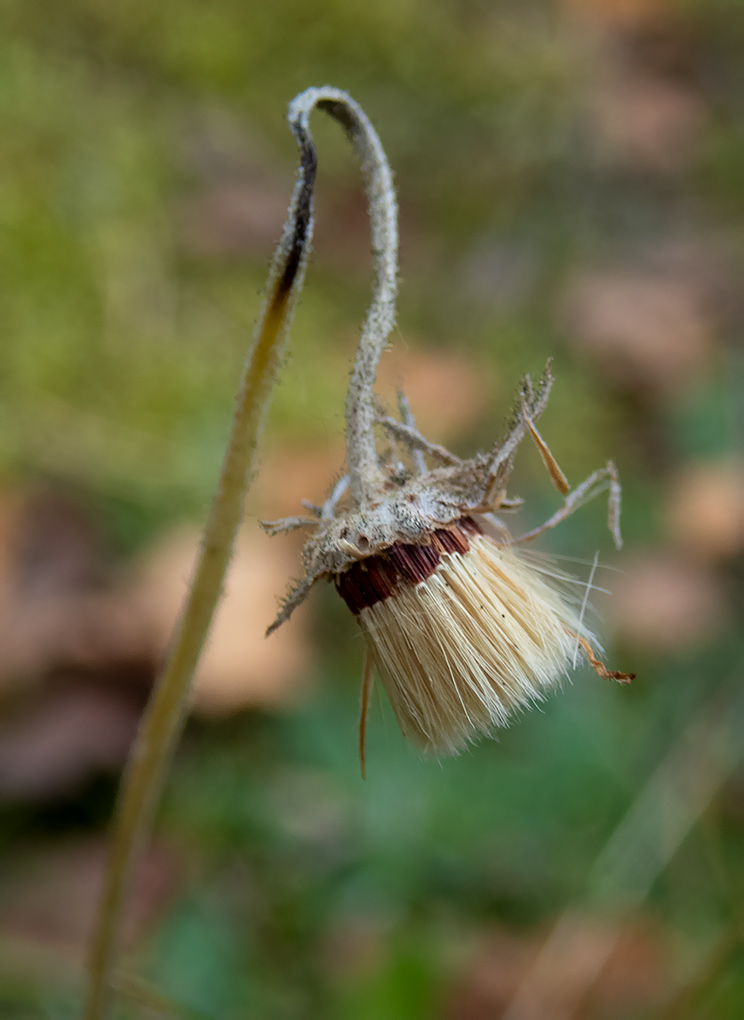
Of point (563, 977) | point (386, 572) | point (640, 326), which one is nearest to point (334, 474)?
point (386, 572)

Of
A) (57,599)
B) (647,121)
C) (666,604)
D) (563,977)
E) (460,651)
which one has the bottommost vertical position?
(563,977)

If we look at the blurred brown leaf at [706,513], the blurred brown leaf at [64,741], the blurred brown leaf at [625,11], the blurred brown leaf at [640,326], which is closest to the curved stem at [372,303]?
the blurred brown leaf at [64,741]

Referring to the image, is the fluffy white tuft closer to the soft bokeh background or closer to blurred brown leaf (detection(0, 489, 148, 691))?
the soft bokeh background

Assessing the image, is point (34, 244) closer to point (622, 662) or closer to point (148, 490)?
point (148, 490)

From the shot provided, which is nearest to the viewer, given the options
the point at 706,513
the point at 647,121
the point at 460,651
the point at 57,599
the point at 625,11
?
the point at 460,651

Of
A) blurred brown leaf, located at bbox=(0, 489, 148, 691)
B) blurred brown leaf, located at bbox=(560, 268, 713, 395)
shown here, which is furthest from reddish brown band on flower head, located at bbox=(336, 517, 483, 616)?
blurred brown leaf, located at bbox=(560, 268, 713, 395)

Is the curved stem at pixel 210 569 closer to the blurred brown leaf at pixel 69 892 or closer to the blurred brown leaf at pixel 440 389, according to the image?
the blurred brown leaf at pixel 69 892

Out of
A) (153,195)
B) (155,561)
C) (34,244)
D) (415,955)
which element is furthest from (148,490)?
(415,955)

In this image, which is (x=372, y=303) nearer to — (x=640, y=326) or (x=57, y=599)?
(x=57, y=599)

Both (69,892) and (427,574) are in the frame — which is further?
(69,892)
